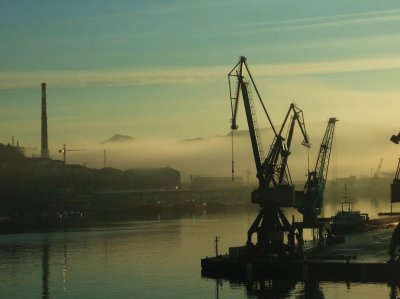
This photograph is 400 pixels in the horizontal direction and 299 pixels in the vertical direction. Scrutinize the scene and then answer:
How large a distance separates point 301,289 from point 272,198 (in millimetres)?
12532

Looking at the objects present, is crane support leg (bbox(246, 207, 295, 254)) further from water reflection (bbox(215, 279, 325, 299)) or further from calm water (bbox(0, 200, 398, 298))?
calm water (bbox(0, 200, 398, 298))

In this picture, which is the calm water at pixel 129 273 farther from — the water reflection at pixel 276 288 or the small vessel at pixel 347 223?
the small vessel at pixel 347 223

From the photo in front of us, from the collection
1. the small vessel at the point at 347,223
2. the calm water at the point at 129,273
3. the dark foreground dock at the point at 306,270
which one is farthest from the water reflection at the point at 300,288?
the small vessel at the point at 347,223

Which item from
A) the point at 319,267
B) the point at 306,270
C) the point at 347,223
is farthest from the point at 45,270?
the point at 347,223

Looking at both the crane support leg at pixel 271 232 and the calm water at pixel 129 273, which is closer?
the calm water at pixel 129 273

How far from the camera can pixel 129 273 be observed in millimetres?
72000

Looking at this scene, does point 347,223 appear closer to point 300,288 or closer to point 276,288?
point 276,288

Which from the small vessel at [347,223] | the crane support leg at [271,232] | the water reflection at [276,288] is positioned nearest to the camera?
the water reflection at [276,288]

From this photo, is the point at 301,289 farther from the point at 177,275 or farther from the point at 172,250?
the point at 172,250

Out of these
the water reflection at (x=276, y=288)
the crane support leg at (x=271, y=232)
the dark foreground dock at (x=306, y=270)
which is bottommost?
the water reflection at (x=276, y=288)

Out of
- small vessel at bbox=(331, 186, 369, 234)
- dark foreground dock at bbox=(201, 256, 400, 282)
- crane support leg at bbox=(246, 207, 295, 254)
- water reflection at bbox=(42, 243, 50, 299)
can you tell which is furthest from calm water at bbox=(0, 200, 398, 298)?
small vessel at bbox=(331, 186, 369, 234)

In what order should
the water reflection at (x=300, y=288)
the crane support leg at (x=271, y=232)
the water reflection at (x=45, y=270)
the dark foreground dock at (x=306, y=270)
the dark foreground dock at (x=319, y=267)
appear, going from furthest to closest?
the crane support leg at (x=271, y=232), the water reflection at (x=45, y=270), the dark foreground dock at (x=319, y=267), the dark foreground dock at (x=306, y=270), the water reflection at (x=300, y=288)

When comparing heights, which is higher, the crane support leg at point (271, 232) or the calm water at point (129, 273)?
the crane support leg at point (271, 232)

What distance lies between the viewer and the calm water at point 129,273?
59.2m
